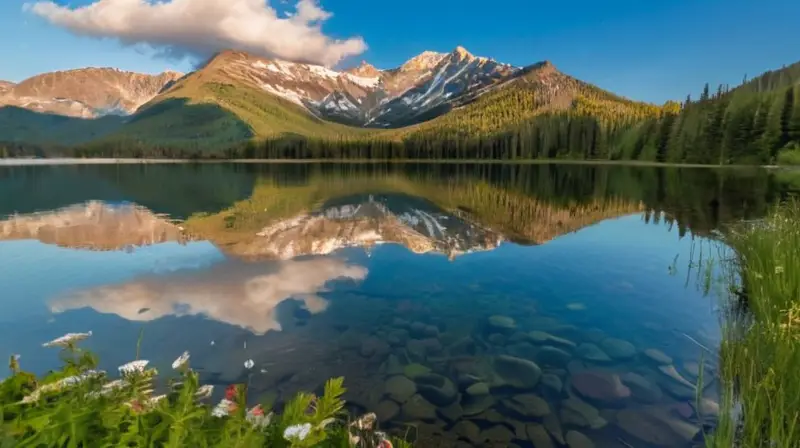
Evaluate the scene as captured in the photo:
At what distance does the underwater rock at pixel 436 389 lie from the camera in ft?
32.6

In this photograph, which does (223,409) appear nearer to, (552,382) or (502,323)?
(552,382)

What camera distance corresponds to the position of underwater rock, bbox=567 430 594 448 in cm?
834

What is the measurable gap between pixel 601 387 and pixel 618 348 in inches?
102

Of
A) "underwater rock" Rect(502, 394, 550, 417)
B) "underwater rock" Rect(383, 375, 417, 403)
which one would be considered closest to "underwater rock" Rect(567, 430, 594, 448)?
"underwater rock" Rect(502, 394, 550, 417)

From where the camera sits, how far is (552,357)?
1202cm

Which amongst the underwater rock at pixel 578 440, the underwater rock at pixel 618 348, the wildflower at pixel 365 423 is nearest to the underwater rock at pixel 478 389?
the underwater rock at pixel 578 440

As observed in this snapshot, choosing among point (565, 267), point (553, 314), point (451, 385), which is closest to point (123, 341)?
point (451, 385)

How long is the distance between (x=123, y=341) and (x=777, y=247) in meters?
19.6

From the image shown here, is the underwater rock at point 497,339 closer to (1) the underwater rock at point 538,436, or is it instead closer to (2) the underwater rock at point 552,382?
(2) the underwater rock at point 552,382

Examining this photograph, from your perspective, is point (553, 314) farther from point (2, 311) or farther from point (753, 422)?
point (2, 311)

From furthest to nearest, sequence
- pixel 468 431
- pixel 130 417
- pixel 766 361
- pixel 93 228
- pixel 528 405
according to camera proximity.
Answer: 1. pixel 93 228
2. pixel 528 405
3. pixel 468 431
4. pixel 766 361
5. pixel 130 417

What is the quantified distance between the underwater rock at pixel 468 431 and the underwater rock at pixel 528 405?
1.15 metres

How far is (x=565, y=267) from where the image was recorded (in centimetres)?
2231

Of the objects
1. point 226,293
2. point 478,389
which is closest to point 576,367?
point 478,389
